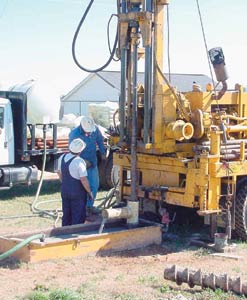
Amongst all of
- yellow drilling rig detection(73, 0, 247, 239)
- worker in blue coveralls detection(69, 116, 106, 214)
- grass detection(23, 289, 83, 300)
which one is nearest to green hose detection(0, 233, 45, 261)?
grass detection(23, 289, 83, 300)

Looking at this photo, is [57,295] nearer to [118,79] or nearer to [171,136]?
[171,136]

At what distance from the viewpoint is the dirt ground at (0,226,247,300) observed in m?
6.79

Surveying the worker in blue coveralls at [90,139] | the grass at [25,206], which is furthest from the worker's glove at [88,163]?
the grass at [25,206]

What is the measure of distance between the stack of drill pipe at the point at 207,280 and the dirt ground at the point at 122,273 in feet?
0.35

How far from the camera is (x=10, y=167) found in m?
13.8

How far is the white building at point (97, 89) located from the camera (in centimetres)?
4456

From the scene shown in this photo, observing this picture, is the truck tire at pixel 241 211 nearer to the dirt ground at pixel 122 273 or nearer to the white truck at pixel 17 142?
the dirt ground at pixel 122 273

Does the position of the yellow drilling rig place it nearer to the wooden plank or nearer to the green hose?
the wooden plank

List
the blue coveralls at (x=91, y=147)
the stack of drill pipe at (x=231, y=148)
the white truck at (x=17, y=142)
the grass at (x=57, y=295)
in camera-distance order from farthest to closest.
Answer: the white truck at (x=17, y=142), the blue coveralls at (x=91, y=147), the stack of drill pipe at (x=231, y=148), the grass at (x=57, y=295)

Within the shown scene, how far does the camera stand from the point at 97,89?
47250 millimetres

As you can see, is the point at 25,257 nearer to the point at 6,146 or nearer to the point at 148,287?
the point at 148,287

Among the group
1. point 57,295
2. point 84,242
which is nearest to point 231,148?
point 84,242

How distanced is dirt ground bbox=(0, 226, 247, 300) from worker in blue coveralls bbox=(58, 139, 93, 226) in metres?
1.05

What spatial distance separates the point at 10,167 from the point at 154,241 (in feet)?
18.2
